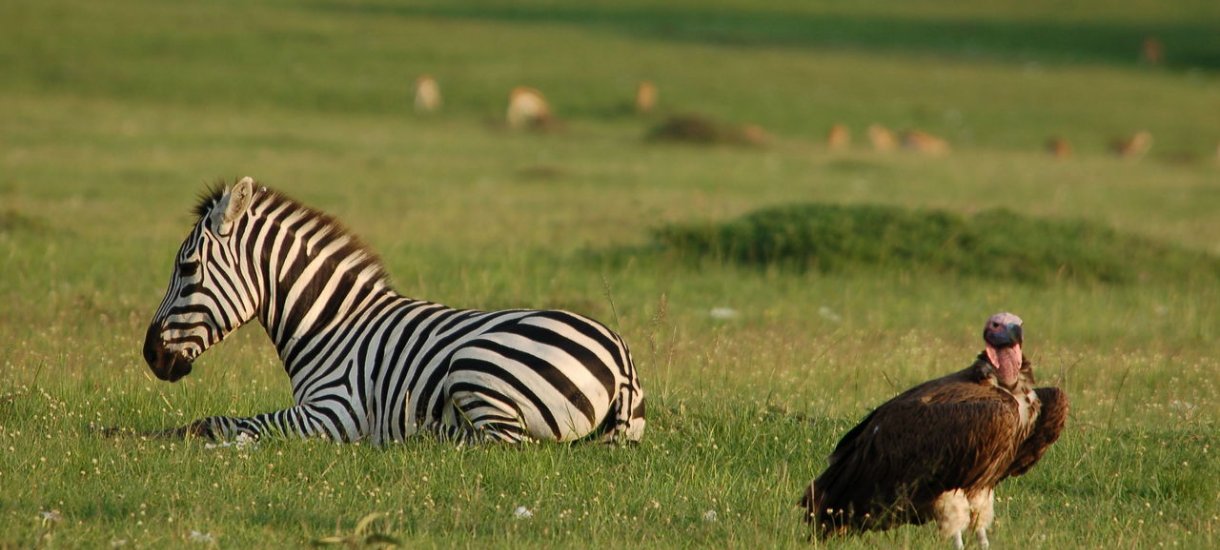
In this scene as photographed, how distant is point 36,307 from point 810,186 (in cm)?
1516

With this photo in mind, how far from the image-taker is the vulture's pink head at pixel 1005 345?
583cm

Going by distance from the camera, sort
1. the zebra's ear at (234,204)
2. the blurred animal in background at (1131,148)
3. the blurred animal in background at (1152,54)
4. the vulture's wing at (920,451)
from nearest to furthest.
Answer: the vulture's wing at (920,451)
the zebra's ear at (234,204)
the blurred animal in background at (1131,148)
the blurred animal in background at (1152,54)

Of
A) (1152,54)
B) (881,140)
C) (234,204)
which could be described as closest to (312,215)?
(234,204)

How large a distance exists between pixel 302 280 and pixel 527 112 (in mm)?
27214

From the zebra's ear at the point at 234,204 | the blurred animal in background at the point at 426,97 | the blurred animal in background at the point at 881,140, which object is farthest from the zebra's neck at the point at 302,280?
the blurred animal in background at the point at 426,97

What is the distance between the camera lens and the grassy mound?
47.3 ft

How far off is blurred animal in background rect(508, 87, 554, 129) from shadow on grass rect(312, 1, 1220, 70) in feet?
64.8

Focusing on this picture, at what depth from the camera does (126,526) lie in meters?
5.89

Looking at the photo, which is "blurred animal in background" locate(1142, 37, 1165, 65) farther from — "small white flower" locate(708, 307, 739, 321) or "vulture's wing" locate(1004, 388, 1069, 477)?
"vulture's wing" locate(1004, 388, 1069, 477)

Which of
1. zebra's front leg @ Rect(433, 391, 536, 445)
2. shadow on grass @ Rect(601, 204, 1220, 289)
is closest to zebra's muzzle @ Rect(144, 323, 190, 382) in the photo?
zebra's front leg @ Rect(433, 391, 536, 445)

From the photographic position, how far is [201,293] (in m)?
7.70

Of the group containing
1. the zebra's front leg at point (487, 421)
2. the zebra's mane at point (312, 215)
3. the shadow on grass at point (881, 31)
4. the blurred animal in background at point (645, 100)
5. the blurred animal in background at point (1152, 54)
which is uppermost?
the shadow on grass at point (881, 31)

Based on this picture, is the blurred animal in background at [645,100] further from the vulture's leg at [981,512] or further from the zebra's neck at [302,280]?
the vulture's leg at [981,512]

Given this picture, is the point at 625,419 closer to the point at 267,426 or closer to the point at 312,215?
the point at 267,426
